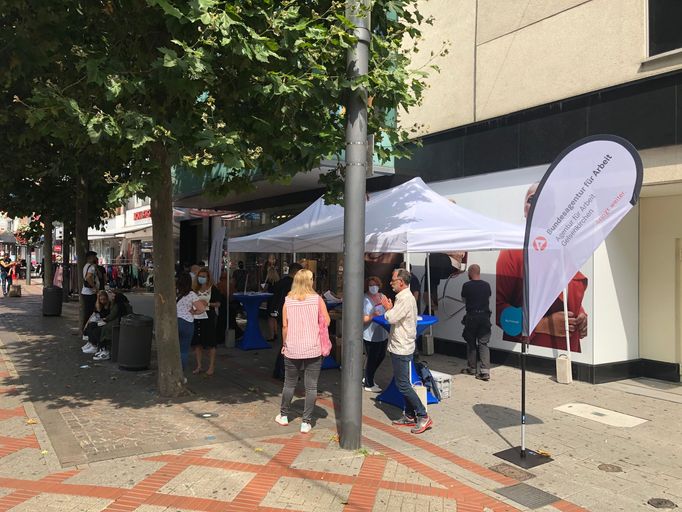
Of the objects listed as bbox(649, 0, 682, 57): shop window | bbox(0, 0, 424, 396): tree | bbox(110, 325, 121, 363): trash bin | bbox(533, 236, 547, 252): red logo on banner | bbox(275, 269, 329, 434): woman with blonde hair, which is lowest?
bbox(110, 325, 121, 363): trash bin

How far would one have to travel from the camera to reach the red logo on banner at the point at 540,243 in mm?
5164

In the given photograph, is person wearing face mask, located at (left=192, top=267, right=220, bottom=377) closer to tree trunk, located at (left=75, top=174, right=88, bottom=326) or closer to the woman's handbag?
the woman's handbag

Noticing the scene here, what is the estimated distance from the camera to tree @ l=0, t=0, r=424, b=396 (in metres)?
4.91

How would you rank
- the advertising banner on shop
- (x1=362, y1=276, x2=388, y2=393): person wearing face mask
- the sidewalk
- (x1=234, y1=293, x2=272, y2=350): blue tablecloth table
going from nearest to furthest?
the sidewalk < the advertising banner on shop < (x1=362, y1=276, x2=388, y2=393): person wearing face mask < (x1=234, y1=293, x2=272, y2=350): blue tablecloth table

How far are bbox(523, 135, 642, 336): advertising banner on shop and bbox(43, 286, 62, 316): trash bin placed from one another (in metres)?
14.9

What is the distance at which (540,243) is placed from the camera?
5.18m

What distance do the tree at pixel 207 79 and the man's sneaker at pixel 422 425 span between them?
3.13m

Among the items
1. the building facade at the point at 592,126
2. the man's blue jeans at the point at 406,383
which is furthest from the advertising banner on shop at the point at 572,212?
the building facade at the point at 592,126

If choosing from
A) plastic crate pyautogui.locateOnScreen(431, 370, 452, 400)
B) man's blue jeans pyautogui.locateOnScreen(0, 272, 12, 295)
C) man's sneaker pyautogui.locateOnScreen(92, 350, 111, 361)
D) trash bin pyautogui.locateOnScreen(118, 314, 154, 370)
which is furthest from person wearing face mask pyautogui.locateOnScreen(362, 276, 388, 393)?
man's blue jeans pyautogui.locateOnScreen(0, 272, 12, 295)

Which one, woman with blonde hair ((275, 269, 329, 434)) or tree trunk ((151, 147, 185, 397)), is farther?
tree trunk ((151, 147, 185, 397))

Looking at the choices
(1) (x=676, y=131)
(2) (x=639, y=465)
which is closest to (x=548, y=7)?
(1) (x=676, y=131)

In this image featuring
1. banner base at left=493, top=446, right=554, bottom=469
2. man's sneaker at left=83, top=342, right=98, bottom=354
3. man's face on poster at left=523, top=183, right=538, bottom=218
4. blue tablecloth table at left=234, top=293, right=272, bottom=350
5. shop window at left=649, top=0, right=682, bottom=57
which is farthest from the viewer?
blue tablecloth table at left=234, top=293, right=272, bottom=350

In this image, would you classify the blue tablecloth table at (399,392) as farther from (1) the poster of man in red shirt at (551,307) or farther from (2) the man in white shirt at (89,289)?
(2) the man in white shirt at (89,289)

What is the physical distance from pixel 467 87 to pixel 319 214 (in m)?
3.78
